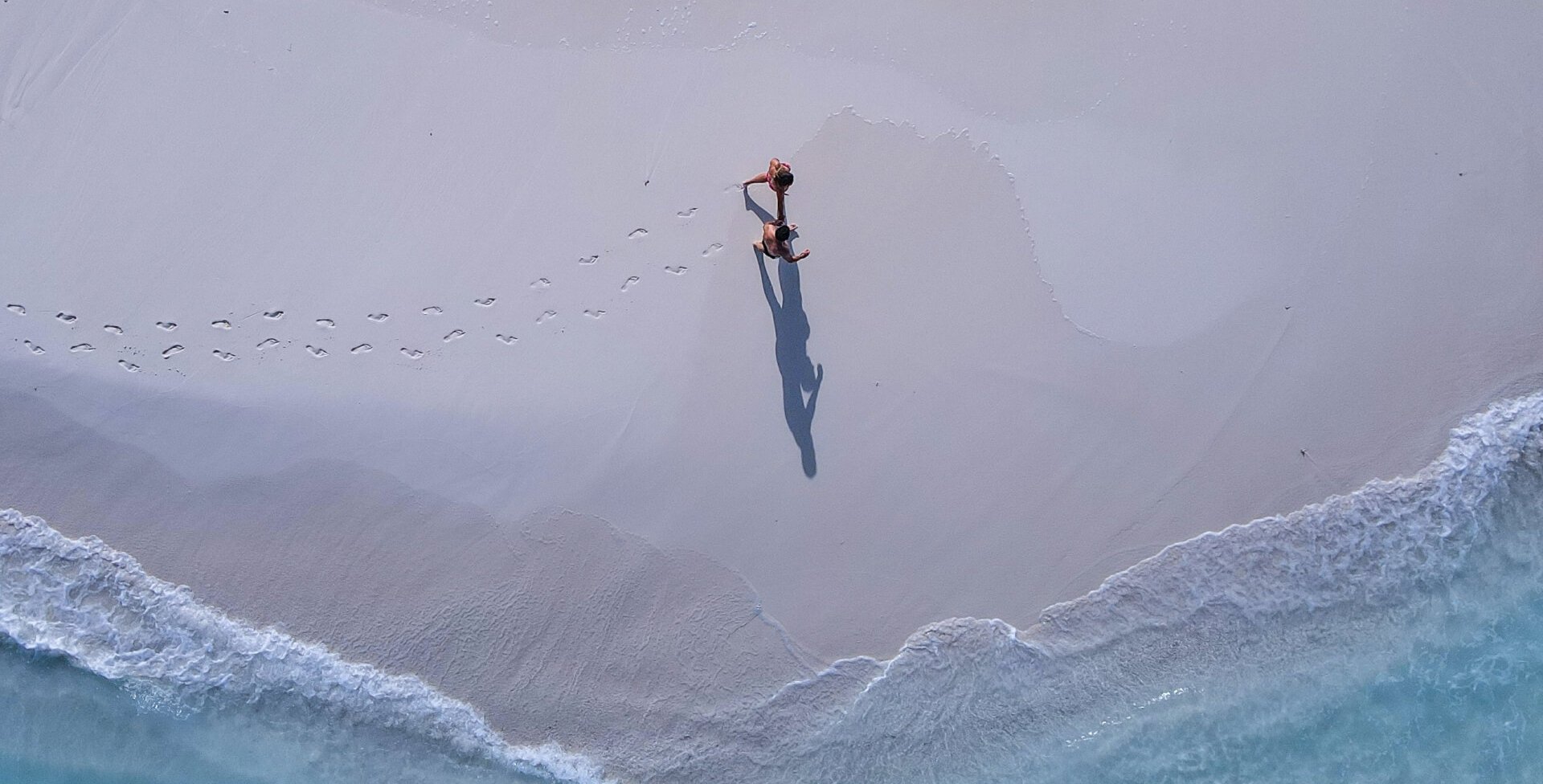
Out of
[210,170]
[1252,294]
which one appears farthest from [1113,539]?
[210,170]

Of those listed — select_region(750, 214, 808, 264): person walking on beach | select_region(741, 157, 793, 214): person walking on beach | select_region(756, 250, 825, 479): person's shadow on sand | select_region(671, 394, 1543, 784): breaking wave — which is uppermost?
select_region(741, 157, 793, 214): person walking on beach

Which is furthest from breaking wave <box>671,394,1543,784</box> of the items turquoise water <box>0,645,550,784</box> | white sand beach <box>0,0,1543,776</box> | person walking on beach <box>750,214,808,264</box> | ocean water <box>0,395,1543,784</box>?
person walking on beach <box>750,214,808,264</box>

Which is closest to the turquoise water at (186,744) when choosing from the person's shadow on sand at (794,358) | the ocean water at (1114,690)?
the ocean water at (1114,690)

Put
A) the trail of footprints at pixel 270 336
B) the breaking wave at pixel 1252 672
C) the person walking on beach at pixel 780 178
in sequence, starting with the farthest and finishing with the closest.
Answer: the breaking wave at pixel 1252 672 → the trail of footprints at pixel 270 336 → the person walking on beach at pixel 780 178

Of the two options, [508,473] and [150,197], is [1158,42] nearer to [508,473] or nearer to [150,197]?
[508,473]

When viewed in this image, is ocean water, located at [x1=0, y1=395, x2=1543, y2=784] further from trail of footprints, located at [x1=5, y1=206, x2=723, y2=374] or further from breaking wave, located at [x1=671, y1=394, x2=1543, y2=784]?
trail of footprints, located at [x1=5, y1=206, x2=723, y2=374]

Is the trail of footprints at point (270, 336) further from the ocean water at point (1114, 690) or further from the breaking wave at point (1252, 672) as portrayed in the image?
the breaking wave at point (1252, 672)

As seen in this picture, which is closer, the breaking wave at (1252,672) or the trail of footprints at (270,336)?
the trail of footprints at (270,336)
